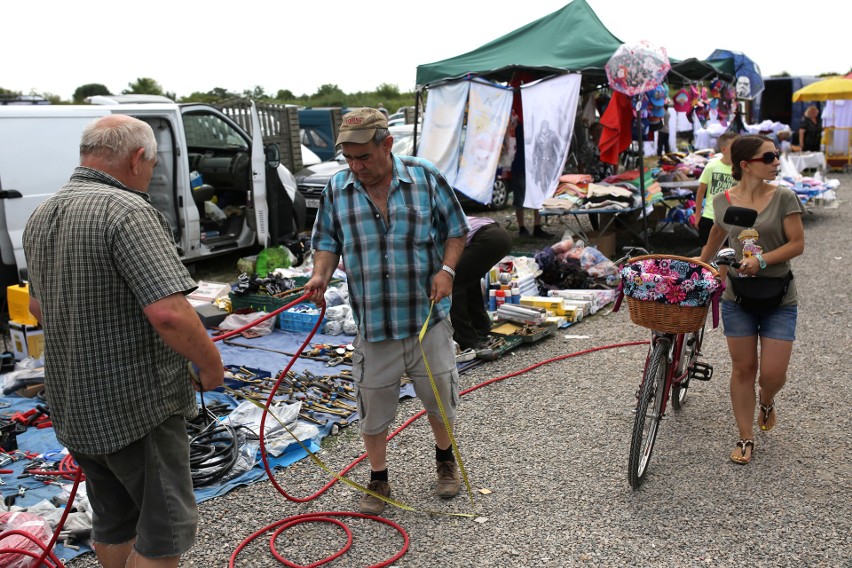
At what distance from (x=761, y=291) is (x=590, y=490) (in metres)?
1.40

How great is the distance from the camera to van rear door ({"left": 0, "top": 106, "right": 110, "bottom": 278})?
24.4 feet

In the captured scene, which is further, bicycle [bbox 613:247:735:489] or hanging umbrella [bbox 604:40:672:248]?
hanging umbrella [bbox 604:40:672:248]

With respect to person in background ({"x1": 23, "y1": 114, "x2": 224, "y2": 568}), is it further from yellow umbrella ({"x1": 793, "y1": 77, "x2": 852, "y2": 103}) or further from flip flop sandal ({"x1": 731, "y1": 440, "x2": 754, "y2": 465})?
yellow umbrella ({"x1": 793, "y1": 77, "x2": 852, "y2": 103})

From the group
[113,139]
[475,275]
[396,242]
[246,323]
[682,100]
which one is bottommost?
[246,323]

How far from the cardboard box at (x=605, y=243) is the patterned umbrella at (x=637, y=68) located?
190 cm

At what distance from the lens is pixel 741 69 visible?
13430 millimetres

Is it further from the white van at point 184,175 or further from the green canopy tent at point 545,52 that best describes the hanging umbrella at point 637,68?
the white van at point 184,175

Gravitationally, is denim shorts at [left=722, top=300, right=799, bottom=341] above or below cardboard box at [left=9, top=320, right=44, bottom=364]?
above

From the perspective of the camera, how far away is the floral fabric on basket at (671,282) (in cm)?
375

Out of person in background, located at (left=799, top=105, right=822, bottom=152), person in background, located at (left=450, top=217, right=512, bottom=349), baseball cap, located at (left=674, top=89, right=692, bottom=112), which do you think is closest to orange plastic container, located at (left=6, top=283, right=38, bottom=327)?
person in background, located at (left=450, top=217, right=512, bottom=349)

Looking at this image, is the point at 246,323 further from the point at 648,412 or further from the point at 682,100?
the point at 682,100

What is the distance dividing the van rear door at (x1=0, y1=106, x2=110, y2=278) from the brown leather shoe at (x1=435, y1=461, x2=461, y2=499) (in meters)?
5.14

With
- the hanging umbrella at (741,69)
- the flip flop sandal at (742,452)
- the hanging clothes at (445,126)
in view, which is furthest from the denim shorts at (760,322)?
the hanging umbrella at (741,69)

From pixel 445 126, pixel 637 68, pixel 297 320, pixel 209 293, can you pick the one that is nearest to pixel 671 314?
pixel 297 320
